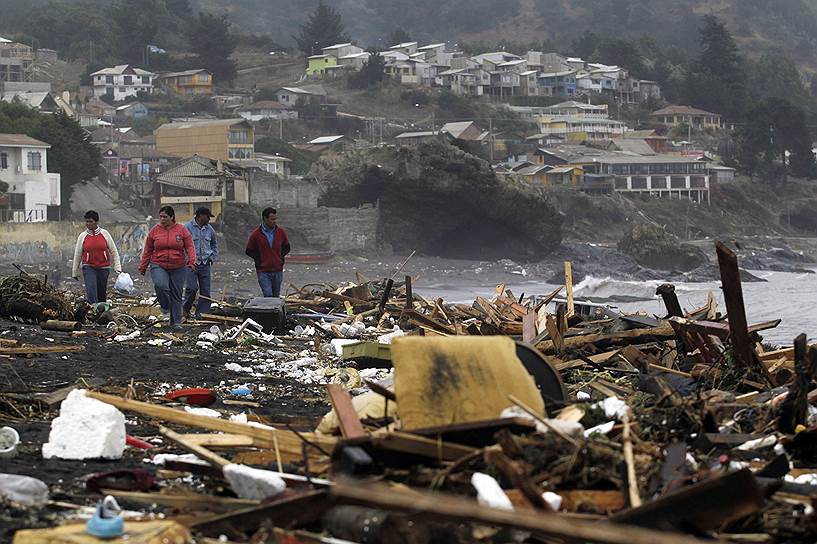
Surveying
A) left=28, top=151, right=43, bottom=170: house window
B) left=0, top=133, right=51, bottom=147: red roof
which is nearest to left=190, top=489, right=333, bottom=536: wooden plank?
left=0, top=133, right=51, bottom=147: red roof

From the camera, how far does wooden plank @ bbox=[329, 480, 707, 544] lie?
325cm

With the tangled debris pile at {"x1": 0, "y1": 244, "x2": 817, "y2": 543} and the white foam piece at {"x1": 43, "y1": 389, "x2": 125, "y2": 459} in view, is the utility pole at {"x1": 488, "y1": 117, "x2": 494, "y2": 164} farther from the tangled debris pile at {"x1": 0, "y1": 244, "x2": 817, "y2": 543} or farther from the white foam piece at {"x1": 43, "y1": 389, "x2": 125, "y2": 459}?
the white foam piece at {"x1": 43, "y1": 389, "x2": 125, "y2": 459}

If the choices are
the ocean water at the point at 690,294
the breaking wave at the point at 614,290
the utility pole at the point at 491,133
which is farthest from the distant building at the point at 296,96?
the breaking wave at the point at 614,290

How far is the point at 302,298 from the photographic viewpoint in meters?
18.3

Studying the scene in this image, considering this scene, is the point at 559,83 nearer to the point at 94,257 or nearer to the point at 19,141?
the point at 19,141

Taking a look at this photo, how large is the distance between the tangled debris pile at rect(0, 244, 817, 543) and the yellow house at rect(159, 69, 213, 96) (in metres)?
118

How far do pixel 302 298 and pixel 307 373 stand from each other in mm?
7766

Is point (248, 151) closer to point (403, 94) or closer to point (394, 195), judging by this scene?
point (394, 195)

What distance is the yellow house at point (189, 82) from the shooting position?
405 ft

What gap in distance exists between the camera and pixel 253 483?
4.62 metres

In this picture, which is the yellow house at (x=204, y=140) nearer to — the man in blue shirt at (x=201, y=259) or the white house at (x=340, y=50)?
the white house at (x=340, y=50)

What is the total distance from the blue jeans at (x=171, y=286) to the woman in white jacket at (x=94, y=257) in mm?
1293

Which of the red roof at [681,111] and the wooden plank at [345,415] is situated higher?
the red roof at [681,111]

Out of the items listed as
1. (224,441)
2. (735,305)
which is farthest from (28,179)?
(224,441)
